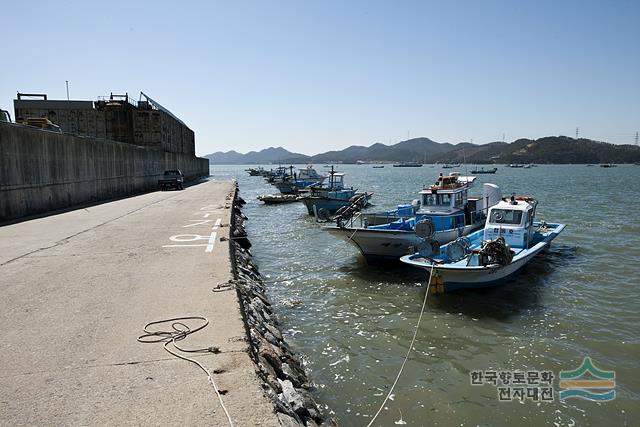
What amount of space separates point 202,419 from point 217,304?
3.32 m

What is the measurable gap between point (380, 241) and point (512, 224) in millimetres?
4719

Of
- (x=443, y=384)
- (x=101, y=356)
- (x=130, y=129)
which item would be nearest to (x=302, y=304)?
(x=443, y=384)

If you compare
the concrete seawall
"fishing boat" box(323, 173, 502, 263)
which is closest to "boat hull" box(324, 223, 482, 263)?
"fishing boat" box(323, 173, 502, 263)

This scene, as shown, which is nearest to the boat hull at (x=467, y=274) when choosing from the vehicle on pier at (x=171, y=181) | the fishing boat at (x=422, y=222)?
the fishing boat at (x=422, y=222)

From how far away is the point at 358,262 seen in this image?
17.7m

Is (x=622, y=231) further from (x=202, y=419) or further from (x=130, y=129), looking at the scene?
(x=130, y=129)

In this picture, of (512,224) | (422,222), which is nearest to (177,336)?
(422,222)

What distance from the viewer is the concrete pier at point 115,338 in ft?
13.7

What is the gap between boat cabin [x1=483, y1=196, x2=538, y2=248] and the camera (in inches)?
586

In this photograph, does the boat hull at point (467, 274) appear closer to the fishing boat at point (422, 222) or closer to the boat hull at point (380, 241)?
the fishing boat at point (422, 222)

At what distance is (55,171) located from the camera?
2100cm

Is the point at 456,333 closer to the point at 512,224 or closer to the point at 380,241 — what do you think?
the point at 380,241

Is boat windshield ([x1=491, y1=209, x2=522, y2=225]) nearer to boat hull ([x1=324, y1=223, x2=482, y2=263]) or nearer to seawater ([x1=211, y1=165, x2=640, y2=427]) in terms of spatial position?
seawater ([x1=211, y1=165, x2=640, y2=427])

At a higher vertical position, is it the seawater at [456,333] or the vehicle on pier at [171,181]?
the vehicle on pier at [171,181]
